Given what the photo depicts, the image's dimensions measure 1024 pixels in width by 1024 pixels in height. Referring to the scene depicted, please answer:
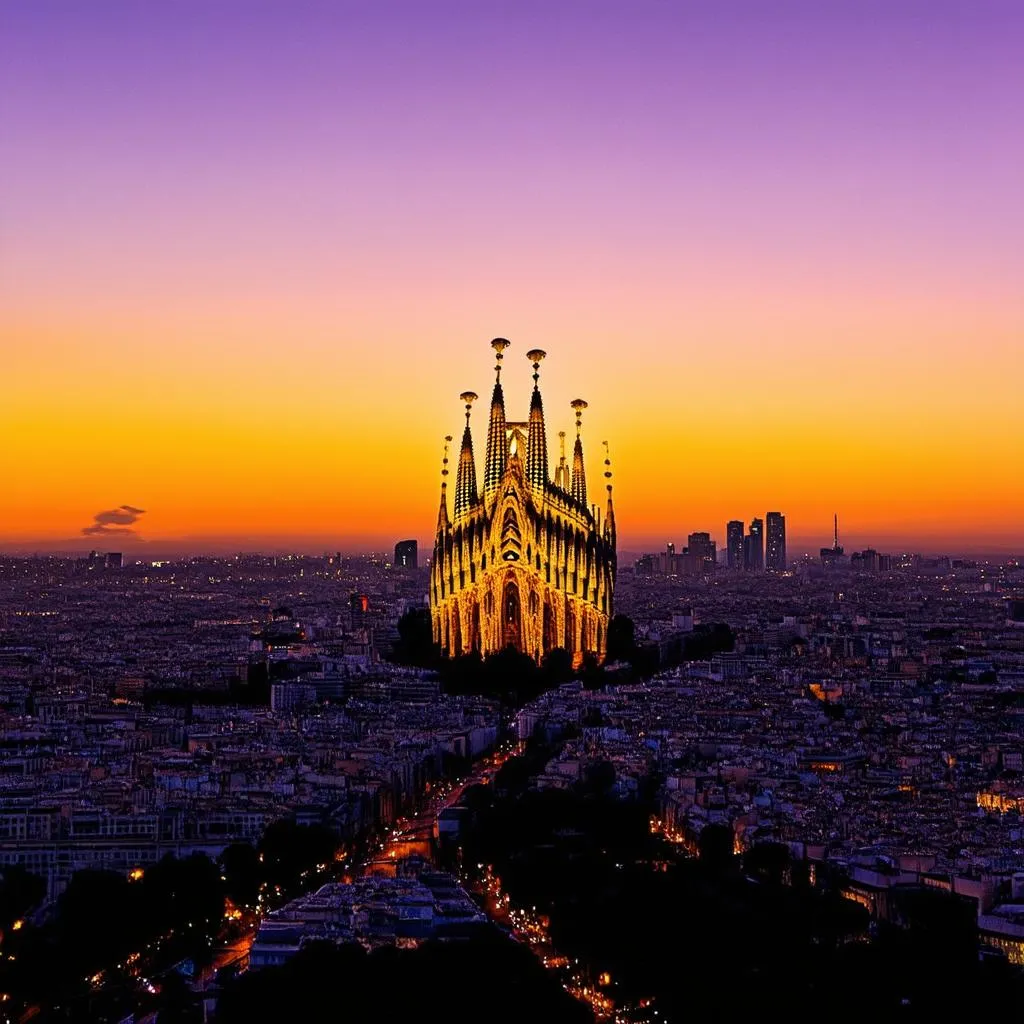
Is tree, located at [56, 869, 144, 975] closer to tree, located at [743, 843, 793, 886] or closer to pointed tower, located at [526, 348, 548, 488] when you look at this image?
tree, located at [743, 843, 793, 886]

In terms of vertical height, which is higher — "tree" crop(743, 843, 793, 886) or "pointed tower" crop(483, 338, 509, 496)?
"pointed tower" crop(483, 338, 509, 496)

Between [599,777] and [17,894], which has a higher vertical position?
[599,777]

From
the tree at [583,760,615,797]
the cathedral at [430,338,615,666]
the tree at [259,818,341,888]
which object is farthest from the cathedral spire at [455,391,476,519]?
the tree at [259,818,341,888]

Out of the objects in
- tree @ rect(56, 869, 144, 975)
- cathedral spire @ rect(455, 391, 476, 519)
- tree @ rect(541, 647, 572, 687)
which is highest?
cathedral spire @ rect(455, 391, 476, 519)

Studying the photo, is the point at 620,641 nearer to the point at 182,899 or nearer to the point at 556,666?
the point at 556,666

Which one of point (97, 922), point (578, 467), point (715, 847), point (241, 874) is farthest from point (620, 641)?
point (97, 922)

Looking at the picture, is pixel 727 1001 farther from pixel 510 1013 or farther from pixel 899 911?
pixel 899 911
